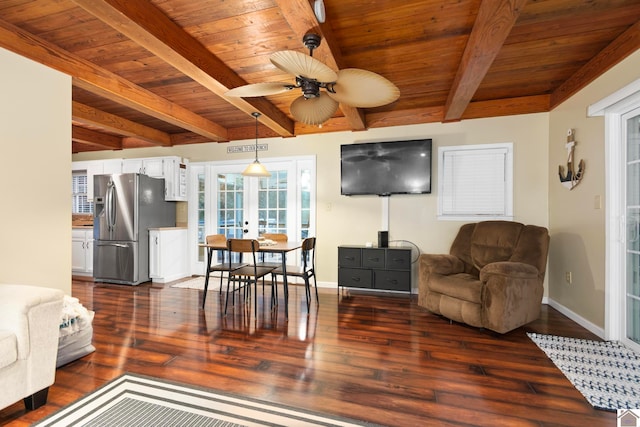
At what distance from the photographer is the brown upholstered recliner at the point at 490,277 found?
275 cm

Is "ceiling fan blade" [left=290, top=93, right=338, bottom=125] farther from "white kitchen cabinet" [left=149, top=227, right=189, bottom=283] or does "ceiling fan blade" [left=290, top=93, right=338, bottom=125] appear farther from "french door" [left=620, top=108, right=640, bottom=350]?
"white kitchen cabinet" [left=149, top=227, right=189, bottom=283]

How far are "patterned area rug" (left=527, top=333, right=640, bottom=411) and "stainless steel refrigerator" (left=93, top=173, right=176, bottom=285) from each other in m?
5.19

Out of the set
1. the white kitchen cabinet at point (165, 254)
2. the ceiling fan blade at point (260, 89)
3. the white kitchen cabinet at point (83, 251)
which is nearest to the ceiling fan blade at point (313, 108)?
the ceiling fan blade at point (260, 89)

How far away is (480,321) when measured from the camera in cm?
284

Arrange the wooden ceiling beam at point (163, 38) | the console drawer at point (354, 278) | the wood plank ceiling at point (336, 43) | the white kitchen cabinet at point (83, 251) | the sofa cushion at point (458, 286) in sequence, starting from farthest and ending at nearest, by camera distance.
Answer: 1. the white kitchen cabinet at point (83, 251)
2. the console drawer at point (354, 278)
3. the sofa cushion at point (458, 286)
4. the wood plank ceiling at point (336, 43)
5. the wooden ceiling beam at point (163, 38)

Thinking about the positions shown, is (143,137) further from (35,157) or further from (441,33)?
(441,33)

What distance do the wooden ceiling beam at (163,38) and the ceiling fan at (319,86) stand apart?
57 centimetres

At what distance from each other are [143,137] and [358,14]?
4193 millimetres

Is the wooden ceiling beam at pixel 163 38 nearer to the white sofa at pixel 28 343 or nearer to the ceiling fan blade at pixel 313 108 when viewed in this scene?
the ceiling fan blade at pixel 313 108

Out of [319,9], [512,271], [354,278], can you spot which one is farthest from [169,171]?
[512,271]

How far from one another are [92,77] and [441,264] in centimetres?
386

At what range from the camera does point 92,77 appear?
2877 millimetres

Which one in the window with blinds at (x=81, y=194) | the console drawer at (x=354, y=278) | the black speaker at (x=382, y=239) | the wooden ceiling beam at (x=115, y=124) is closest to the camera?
the wooden ceiling beam at (x=115, y=124)

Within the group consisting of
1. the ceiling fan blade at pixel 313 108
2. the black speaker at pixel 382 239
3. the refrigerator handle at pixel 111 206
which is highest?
the ceiling fan blade at pixel 313 108
